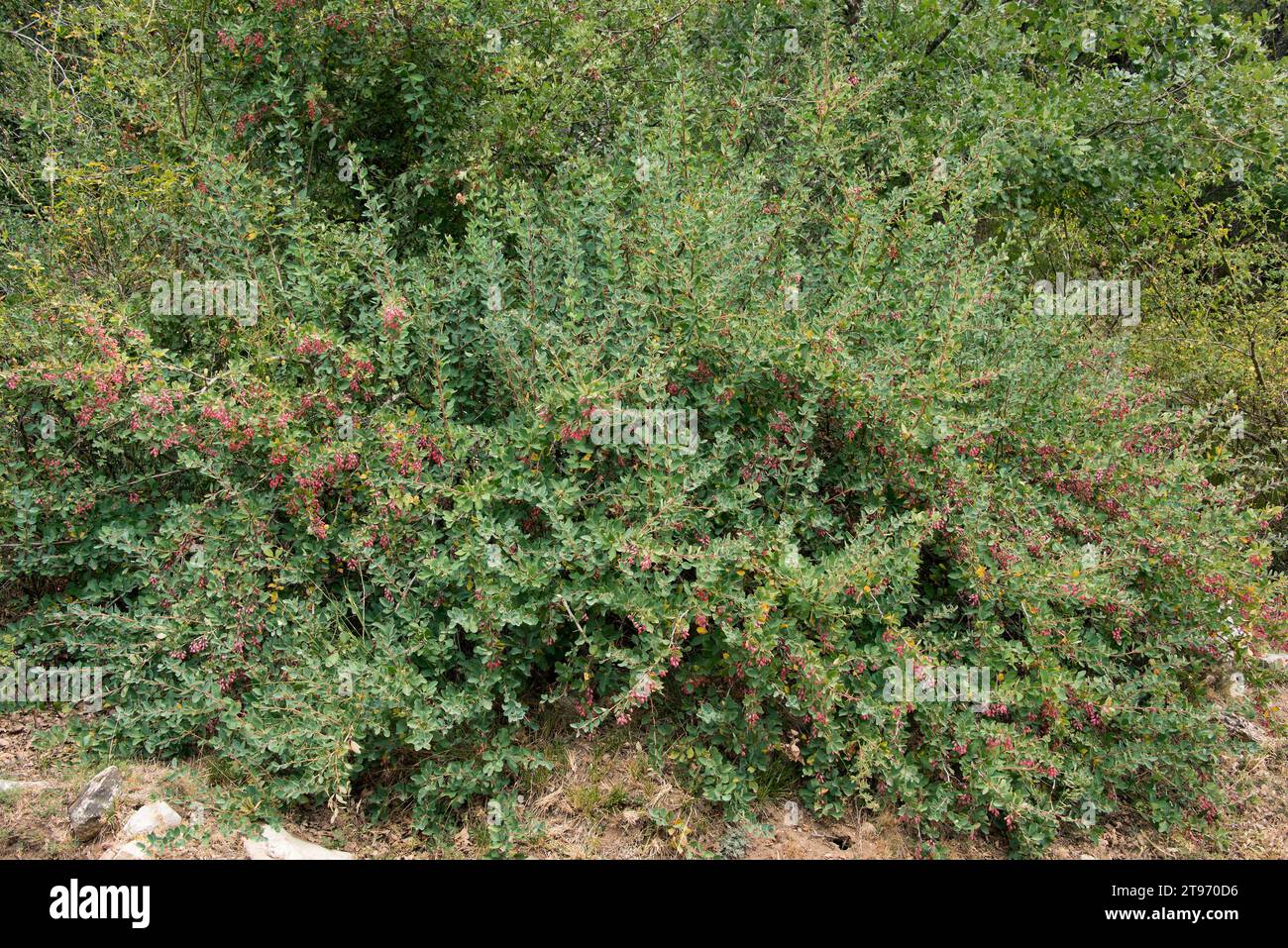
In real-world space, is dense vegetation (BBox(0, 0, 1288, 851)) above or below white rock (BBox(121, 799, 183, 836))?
above

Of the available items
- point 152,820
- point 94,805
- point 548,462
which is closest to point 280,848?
point 152,820

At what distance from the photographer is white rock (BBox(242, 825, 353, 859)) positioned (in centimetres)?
328

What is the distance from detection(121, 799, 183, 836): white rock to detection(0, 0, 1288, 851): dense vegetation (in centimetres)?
28

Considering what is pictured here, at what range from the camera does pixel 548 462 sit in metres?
3.99

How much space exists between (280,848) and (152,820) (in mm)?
502

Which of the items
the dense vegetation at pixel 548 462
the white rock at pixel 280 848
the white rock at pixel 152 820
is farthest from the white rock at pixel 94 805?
the white rock at pixel 280 848

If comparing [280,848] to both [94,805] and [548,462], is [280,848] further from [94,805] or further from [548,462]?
[548,462]

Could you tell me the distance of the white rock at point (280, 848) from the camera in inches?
129

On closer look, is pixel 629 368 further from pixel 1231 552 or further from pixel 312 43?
pixel 1231 552

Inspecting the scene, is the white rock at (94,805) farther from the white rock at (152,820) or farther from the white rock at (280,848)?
the white rock at (280,848)

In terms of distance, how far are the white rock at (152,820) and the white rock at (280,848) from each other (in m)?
0.28

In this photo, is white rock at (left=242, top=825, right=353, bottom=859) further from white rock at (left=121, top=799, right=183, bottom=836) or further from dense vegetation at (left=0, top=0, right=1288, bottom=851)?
white rock at (left=121, top=799, right=183, bottom=836)

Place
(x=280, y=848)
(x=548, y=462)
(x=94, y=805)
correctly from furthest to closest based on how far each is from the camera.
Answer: (x=548, y=462) < (x=94, y=805) < (x=280, y=848)

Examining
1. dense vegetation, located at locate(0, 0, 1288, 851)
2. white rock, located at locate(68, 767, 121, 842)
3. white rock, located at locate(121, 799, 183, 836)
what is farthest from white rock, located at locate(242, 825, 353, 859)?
white rock, located at locate(68, 767, 121, 842)
